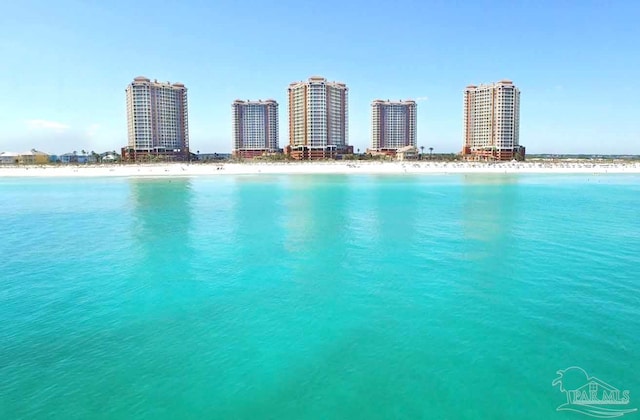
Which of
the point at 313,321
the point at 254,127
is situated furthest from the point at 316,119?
the point at 313,321

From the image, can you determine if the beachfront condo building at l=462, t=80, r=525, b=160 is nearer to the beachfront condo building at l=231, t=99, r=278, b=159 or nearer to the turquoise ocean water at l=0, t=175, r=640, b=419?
the beachfront condo building at l=231, t=99, r=278, b=159

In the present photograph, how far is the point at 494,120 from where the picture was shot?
15550 cm

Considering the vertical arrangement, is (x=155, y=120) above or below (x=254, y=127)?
below

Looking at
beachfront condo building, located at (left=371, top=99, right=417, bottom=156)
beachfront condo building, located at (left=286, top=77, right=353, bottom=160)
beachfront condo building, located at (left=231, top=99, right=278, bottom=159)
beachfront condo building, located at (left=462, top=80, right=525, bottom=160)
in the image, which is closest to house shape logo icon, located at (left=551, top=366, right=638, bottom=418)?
beachfront condo building, located at (left=286, top=77, right=353, bottom=160)

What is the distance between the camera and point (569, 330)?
559 inches

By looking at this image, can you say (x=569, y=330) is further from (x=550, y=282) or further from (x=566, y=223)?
(x=566, y=223)

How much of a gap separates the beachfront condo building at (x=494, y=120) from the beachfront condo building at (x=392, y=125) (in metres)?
33.0

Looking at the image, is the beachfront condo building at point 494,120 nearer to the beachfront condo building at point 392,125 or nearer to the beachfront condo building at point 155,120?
the beachfront condo building at point 392,125

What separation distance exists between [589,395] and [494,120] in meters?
159

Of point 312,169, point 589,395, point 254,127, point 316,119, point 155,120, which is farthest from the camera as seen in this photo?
point 254,127

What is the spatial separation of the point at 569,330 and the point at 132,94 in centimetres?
15848

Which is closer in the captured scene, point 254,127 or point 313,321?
point 313,321

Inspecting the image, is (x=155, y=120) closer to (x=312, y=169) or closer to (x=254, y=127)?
(x=254, y=127)

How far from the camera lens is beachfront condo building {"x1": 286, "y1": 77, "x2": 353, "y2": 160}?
154500mm
